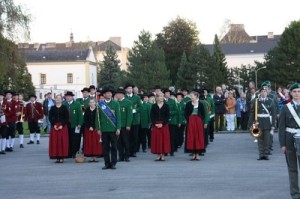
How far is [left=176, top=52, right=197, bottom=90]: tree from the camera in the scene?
267 feet

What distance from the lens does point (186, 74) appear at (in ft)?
269

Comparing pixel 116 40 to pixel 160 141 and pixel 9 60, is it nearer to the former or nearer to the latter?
pixel 9 60

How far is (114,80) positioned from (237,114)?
60824mm

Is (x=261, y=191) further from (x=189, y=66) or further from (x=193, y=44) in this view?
(x=193, y=44)

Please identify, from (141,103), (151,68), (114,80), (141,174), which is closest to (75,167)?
(141,174)

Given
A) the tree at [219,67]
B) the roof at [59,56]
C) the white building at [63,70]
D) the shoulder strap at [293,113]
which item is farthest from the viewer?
the roof at [59,56]

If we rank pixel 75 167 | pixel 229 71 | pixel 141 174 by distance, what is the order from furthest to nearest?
pixel 229 71
pixel 75 167
pixel 141 174

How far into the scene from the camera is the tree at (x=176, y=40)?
295 ft

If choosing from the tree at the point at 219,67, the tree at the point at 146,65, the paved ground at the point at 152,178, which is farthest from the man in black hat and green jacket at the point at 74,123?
the tree at the point at 219,67

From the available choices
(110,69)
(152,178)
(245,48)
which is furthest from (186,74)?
(152,178)

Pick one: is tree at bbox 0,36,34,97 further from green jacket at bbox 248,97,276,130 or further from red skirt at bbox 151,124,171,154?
green jacket at bbox 248,97,276,130

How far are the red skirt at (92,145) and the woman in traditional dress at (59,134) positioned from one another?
0.54 m

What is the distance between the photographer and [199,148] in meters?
17.4

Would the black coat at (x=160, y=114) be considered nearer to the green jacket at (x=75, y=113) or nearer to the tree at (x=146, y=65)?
the green jacket at (x=75, y=113)
